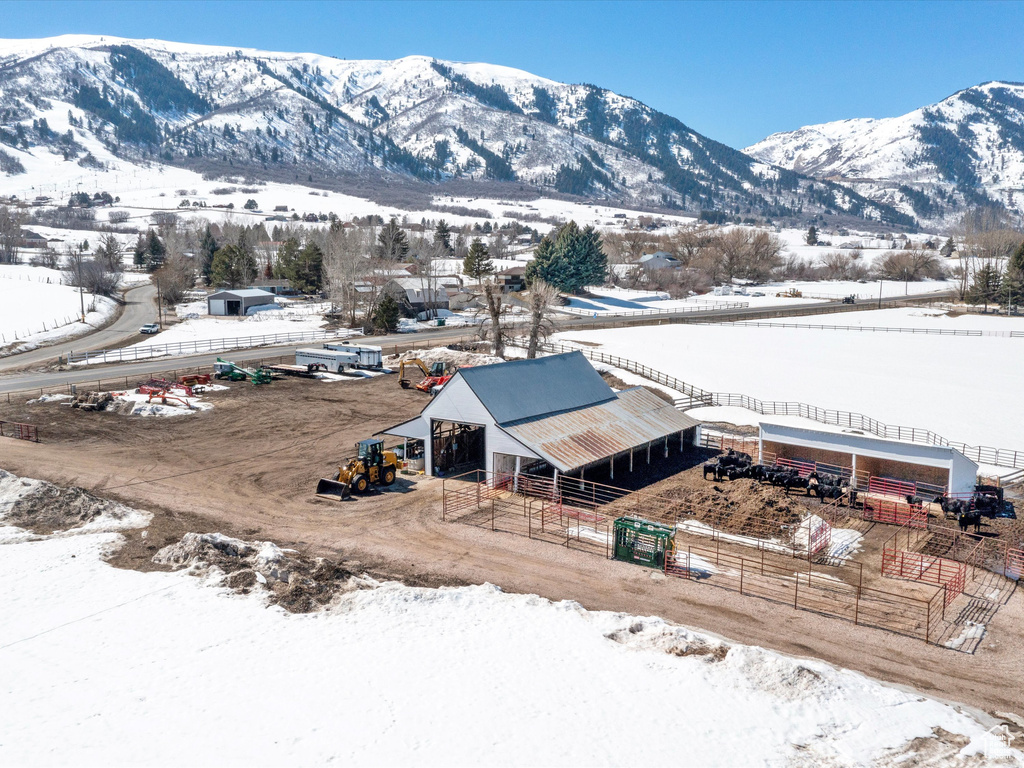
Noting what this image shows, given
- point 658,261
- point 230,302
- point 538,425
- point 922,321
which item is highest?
point 658,261

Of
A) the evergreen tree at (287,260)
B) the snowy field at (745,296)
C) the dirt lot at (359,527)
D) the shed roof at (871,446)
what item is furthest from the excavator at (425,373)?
the evergreen tree at (287,260)

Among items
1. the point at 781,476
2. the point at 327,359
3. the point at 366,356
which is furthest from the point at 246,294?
the point at 781,476

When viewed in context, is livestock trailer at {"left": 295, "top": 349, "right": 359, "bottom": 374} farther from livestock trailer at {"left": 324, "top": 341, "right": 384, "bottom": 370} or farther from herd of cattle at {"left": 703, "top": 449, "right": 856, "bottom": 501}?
herd of cattle at {"left": 703, "top": 449, "right": 856, "bottom": 501}

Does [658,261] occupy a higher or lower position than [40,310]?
higher

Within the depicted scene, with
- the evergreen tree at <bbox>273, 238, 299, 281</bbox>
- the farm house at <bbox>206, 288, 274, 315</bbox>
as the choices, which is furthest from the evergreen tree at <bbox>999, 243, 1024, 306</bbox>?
the farm house at <bbox>206, 288, 274, 315</bbox>

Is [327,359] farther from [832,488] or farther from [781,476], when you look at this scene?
[832,488]

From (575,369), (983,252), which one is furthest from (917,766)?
(983,252)

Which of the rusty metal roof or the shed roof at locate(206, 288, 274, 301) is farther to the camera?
the shed roof at locate(206, 288, 274, 301)
